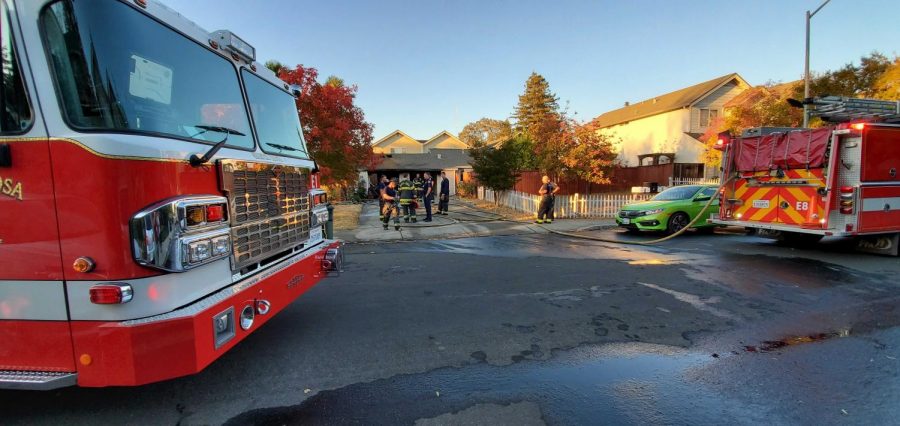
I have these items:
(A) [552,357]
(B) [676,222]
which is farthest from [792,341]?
(B) [676,222]

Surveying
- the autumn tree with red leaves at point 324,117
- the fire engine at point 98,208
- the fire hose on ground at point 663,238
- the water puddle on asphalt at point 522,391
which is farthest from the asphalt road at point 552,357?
the autumn tree with red leaves at point 324,117

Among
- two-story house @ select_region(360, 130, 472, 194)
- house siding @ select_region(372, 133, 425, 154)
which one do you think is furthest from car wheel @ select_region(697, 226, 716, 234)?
house siding @ select_region(372, 133, 425, 154)

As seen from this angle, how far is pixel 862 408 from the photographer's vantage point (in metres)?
2.91

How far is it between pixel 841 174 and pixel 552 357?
7600 mm

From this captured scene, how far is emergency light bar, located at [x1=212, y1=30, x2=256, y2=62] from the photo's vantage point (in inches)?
130

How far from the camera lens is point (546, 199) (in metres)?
14.1

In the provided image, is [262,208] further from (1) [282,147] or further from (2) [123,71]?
(2) [123,71]

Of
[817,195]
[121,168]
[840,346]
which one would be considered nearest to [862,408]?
[840,346]

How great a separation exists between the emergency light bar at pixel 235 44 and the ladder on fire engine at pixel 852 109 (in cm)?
950

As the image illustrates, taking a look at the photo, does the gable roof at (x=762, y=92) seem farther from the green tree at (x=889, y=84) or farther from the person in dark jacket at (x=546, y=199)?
the person in dark jacket at (x=546, y=199)

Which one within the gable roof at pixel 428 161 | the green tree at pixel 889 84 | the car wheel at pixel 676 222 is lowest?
the car wheel at pixel 676 222

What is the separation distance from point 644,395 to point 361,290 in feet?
12.9

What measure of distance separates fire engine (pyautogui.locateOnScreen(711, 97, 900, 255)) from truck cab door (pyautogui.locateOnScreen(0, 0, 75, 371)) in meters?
10.5

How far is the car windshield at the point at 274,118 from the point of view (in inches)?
148
